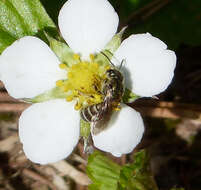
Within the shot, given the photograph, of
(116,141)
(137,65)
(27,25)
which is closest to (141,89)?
(137,65)

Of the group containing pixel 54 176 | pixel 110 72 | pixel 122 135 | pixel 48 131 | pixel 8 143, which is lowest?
pixel 54 176

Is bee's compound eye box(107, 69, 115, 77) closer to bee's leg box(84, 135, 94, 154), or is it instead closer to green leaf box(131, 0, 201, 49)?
bee's leg box(84, 135, 94, 154)

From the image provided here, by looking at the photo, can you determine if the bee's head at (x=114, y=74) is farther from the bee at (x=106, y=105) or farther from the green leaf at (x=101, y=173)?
the green leaf at (x=101, y=173)

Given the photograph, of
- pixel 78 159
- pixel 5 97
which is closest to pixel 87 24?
pixel 5 97

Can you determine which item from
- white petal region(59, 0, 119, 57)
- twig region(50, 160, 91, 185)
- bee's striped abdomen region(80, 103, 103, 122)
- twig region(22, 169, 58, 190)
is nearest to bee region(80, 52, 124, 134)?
bee's striped abdomen region(80, 103, 103, 122)

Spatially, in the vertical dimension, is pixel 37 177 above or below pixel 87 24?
below

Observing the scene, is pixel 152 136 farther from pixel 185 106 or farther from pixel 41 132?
pixel 41 132

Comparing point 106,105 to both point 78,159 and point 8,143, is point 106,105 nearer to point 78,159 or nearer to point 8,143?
point 78,159
